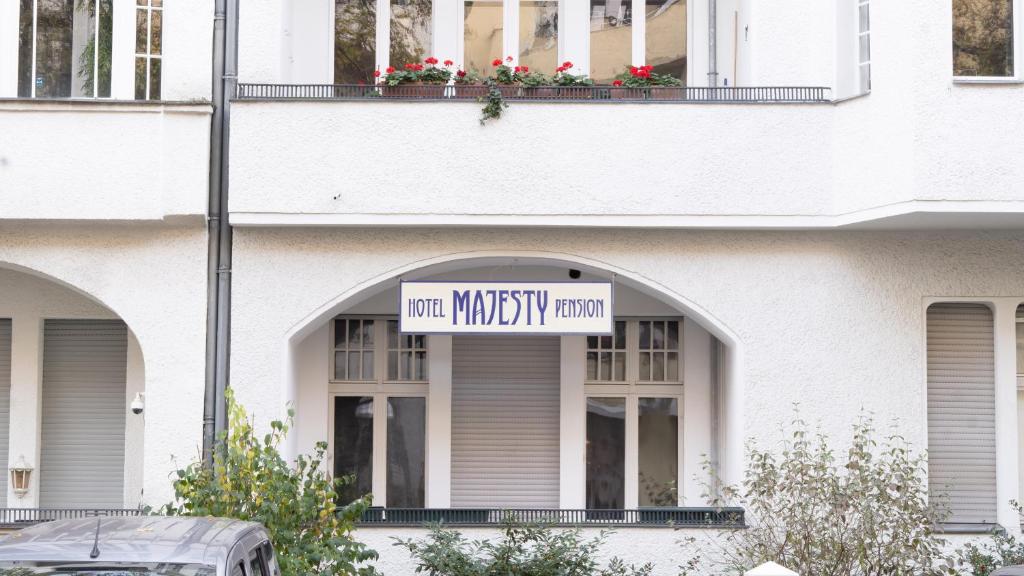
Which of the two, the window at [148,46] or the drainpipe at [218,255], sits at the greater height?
the window at [148,46]

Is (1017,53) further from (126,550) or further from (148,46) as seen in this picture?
(126,550)

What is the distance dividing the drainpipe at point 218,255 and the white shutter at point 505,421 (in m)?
3.14

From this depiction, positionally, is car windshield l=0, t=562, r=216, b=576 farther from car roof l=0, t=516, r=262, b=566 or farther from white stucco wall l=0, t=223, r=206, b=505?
white stucco wall l=0, t=223, r=206, b=505

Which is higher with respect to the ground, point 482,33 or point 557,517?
point 482,33

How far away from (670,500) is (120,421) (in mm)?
6483

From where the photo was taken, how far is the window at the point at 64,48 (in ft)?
44.2

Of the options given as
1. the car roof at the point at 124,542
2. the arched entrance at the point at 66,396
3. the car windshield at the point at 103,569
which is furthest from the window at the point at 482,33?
the car windshield at the point at 103,569

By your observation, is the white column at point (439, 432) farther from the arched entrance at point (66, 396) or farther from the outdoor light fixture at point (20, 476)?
the outdoor light fixture at point (20, 476)

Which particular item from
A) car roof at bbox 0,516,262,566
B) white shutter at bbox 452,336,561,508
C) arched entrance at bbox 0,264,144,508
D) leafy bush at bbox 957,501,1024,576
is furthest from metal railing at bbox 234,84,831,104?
car roof at bbox 0,516,262,566

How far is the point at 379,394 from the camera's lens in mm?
15625

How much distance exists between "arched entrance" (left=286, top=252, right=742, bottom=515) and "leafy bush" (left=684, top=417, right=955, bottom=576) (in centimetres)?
265

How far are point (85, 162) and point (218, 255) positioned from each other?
1607mm

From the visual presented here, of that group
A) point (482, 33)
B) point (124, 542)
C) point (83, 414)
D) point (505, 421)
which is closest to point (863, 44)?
point (482, 33)

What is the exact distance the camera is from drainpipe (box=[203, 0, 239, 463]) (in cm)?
1355
